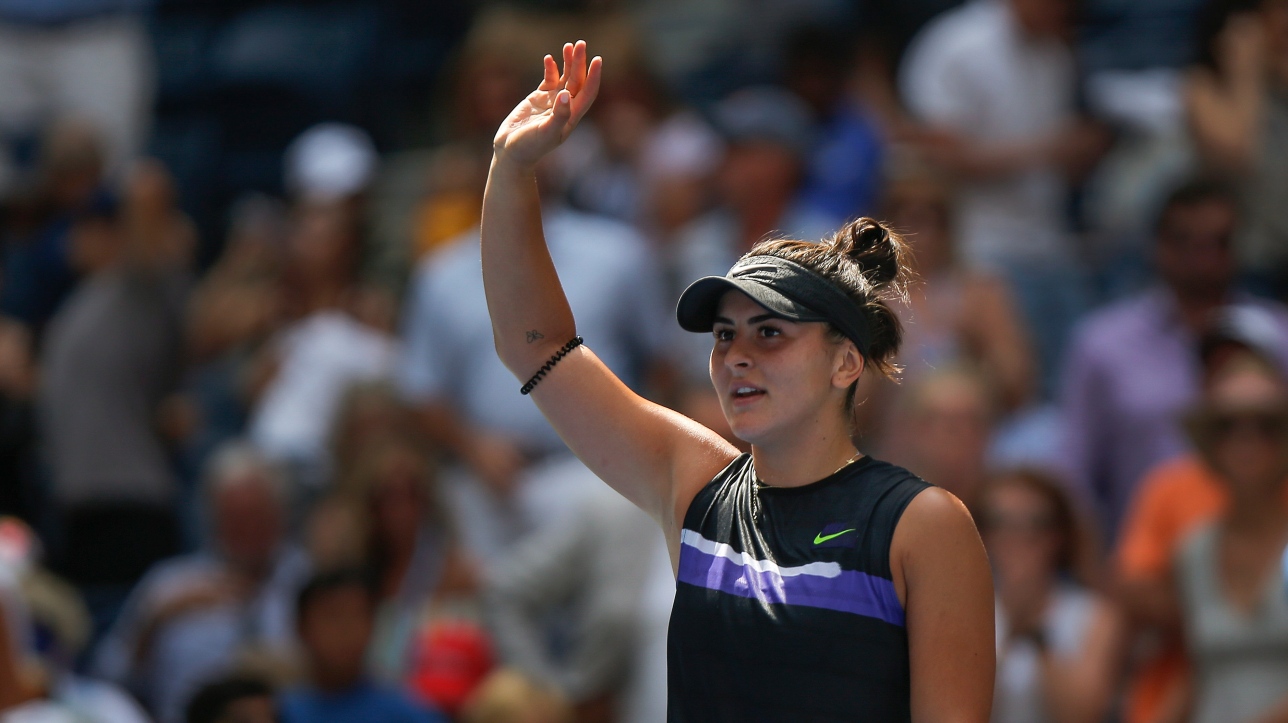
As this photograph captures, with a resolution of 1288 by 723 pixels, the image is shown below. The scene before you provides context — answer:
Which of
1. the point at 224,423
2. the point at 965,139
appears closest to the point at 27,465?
the point at 224,423

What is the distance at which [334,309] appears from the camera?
7754 mm

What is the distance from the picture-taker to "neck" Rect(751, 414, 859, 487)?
8.11 feet

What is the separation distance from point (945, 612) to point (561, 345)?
753 mm

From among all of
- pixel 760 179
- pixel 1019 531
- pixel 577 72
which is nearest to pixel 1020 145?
pixel 760 179

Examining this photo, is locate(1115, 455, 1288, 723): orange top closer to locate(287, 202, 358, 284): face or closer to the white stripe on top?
the white stripe on top

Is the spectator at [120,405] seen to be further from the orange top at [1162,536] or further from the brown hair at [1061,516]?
the orange top at [1162,536]

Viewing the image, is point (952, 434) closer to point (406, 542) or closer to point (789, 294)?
point (406, 542)

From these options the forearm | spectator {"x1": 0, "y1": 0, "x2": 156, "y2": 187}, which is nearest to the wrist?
the forearm

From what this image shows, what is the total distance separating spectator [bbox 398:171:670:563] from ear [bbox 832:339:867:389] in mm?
3821

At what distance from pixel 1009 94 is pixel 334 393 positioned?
10.3 feet

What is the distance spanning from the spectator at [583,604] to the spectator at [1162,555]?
1.54 meters

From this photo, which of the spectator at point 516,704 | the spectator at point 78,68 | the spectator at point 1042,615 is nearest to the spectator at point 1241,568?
the spectator at point 1042,615

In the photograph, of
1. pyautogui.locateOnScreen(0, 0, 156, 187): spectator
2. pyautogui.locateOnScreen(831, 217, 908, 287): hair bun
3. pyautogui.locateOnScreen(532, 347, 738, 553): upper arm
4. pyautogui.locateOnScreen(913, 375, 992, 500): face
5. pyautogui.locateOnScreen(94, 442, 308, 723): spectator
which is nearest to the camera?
pyautogui.locateOnScreen(831, 217, 908, 287): hair bun

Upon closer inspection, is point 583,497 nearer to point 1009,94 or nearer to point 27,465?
point 1009,94
